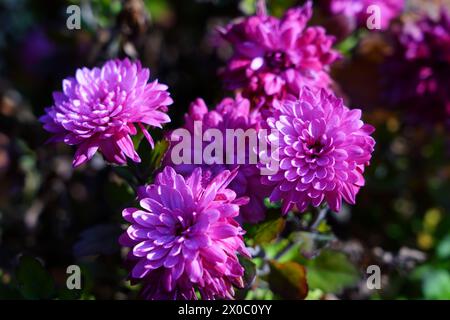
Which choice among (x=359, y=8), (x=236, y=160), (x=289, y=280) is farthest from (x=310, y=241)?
(x=359, y=8)

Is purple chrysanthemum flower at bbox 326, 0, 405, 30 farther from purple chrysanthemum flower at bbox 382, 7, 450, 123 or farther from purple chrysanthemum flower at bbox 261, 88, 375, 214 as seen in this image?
purple chrysanthemum flower at bbox 261, 88, 375, 214

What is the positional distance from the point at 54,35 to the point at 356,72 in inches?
33.3

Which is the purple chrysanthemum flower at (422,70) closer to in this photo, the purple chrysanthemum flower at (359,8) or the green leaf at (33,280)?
A: the purple chrysanthemum flower at (359,8)

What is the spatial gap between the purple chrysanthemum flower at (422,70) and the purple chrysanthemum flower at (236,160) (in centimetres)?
45

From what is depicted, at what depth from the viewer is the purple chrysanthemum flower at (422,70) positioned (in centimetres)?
128

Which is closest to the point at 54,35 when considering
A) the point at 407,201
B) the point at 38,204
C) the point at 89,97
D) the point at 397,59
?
the point at 38,204

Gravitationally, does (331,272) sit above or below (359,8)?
below

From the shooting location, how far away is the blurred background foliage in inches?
44.7

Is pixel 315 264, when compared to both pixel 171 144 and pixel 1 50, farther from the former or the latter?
pixel 1 50

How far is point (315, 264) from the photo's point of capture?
1.21m

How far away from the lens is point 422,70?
4.22ft

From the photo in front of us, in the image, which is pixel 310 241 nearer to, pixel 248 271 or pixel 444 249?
pixel 248 271

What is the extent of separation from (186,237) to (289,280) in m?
0.30

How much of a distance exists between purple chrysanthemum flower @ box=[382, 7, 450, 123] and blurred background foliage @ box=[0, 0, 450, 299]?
7cm
